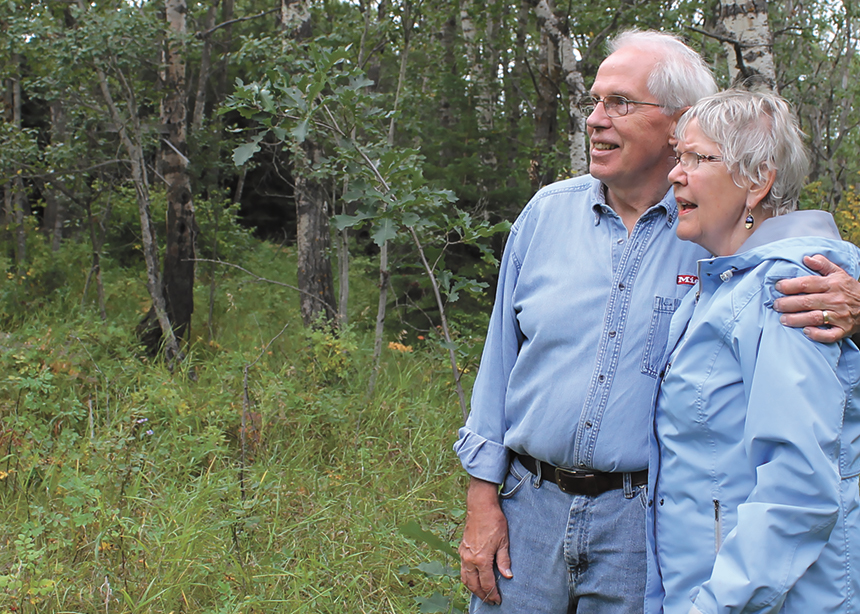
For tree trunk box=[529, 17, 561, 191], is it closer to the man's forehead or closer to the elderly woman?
the man's forehead

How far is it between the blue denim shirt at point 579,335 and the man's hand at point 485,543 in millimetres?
54

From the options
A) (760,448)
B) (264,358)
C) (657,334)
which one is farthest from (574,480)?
(264,358)

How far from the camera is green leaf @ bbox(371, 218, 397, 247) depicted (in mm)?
3006

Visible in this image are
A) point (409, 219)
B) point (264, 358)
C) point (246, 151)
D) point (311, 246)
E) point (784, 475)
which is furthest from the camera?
point (311, 246)

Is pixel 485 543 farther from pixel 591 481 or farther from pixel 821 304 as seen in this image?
pixel 821 304

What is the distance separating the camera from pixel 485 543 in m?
1.86

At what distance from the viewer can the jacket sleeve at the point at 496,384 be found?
191 centimetres

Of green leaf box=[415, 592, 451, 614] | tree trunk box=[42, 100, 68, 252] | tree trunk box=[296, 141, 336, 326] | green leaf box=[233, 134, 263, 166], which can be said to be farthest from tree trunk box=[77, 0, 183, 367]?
tree trunk box=[42, 100, 68, 252]

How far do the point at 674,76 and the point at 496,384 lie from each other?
2.99ft

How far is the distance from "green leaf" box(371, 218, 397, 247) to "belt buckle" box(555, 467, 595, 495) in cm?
151

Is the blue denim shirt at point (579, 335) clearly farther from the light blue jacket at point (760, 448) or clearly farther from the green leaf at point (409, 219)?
the green leaf at point (409, 219)

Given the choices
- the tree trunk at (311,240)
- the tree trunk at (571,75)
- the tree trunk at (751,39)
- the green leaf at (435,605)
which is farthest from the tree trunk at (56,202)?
the green leaf at (435,605)

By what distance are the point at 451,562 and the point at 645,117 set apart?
79.4 inches

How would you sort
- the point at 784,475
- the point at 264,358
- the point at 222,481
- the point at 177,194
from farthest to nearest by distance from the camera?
1. the point at 177,194
2. the point at 264,358
3. the point at 222,481
4. the point at 784,475
